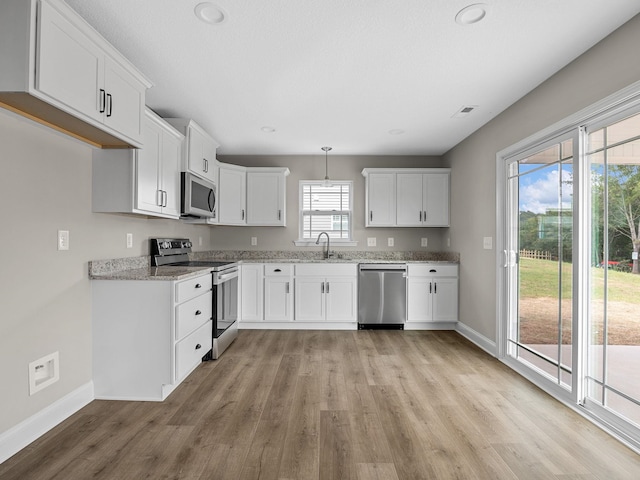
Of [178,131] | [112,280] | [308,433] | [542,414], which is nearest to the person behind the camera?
[308,433]

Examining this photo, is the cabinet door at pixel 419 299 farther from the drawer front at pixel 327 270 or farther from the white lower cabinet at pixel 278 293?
the white lower cabinet at pixel 278 293

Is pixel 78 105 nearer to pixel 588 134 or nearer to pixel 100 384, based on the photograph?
pixel 100 384

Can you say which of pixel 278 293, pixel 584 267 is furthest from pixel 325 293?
pixel 584 267

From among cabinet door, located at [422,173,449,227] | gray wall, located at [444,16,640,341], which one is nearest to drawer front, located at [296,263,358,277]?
cabinet door, located at [422,173,449,227]

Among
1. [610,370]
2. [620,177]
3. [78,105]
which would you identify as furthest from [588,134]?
[78,105]

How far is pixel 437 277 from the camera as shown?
4.49m

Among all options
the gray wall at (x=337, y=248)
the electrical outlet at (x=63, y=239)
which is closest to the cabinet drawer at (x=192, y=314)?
the electrical outlet at (x=63, y=239)

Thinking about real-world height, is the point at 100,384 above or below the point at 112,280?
below

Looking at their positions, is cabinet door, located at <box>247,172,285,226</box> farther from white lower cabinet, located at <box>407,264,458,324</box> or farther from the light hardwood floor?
the light hardwood floor

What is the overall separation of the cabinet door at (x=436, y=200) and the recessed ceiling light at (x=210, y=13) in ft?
11.5

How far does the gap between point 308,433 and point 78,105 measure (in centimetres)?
224

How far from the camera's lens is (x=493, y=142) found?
3.54 metres

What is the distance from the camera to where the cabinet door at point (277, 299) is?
4.45 meters

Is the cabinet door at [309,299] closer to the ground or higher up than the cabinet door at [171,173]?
closer to the ground
